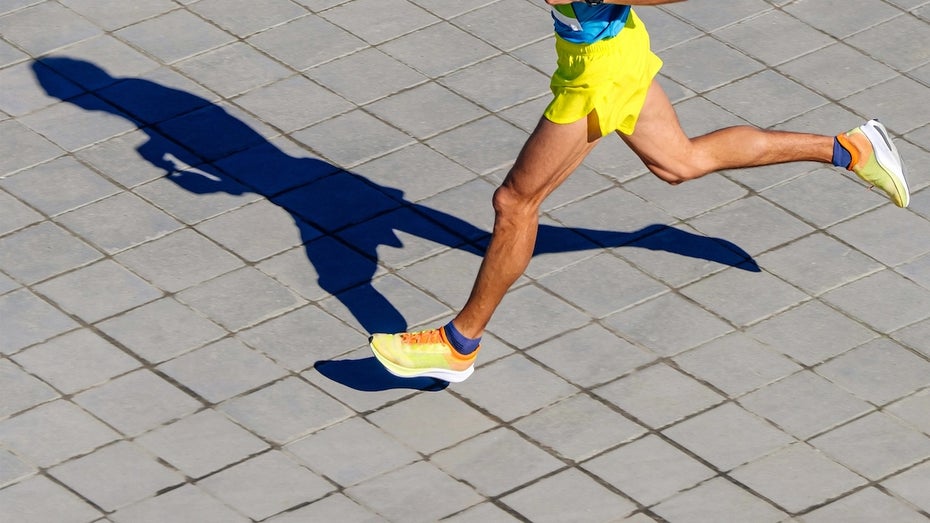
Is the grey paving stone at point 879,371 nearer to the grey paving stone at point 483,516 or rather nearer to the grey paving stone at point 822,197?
the grey paving stone at point 822,197

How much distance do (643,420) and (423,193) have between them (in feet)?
5.97

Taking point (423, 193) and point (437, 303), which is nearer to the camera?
point (437, 303)

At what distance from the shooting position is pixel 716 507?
6.94m

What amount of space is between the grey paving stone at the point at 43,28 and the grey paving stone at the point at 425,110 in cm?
171

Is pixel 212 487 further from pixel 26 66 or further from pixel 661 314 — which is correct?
pixel 26 66

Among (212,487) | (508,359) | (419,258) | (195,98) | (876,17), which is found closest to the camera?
(212,487)

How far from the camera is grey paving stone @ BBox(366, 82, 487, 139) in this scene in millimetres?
9093

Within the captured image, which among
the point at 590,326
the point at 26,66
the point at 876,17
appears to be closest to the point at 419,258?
the point at 590,326

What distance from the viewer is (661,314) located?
26.0ft

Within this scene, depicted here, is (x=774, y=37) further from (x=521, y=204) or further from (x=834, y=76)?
(x=521, y=204)

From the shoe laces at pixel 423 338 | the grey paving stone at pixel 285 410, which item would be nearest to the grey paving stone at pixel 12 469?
the grey paving stone at pixel 285 410

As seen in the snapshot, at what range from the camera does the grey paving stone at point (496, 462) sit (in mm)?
7051

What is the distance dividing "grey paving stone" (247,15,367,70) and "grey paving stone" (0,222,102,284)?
1.76m

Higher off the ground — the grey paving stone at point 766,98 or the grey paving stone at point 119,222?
the grey paving stone at point 766,98
